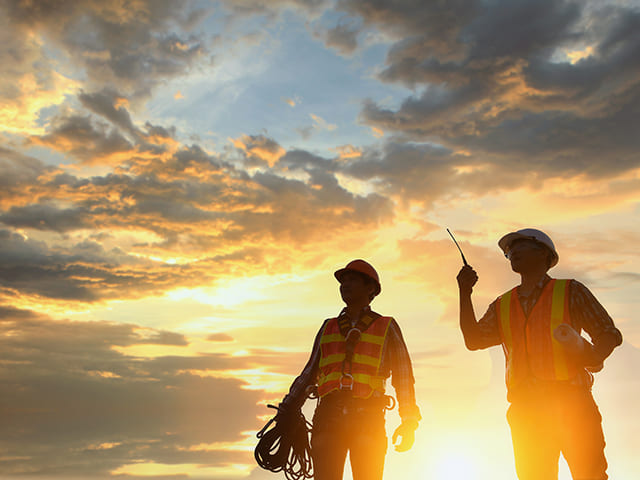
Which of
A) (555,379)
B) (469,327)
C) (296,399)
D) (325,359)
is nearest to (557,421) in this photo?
(555,379)

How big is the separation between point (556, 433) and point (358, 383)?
2.42 metres

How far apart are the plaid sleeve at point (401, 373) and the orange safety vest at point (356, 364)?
193 mm

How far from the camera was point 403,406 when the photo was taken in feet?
27.8

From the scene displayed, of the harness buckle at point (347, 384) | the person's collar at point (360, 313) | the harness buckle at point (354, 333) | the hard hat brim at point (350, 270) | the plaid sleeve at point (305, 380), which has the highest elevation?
the hard hat brim at point (350, 270)

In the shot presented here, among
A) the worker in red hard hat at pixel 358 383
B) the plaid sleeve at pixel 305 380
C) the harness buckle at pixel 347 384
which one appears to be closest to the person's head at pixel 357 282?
the worker in red hard hat at pixel 358 383

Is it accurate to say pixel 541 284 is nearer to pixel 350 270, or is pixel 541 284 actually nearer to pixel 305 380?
pixel 350 270

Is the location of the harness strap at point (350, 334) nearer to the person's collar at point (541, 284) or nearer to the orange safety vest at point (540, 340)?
the orange safety vest at point (540, 340)

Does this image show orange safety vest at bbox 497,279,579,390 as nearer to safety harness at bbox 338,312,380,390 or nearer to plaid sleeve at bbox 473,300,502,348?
plaid sleeve at bbox 473,300,502,348

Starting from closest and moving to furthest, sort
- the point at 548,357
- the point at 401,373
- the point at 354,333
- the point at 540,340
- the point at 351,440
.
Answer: the point at 548,357, the point at 540,340, the point at 351,440, the point at 354,333, the point at 401,373

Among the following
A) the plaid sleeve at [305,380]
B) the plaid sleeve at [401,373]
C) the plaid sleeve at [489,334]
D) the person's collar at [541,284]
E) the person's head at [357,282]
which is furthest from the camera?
the plaid sleeve at [305,380]

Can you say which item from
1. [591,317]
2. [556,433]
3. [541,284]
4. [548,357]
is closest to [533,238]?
[541,284]

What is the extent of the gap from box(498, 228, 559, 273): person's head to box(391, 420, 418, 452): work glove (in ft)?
7.50

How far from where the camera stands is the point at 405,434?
8.23m

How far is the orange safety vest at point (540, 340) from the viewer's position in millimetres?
6742
